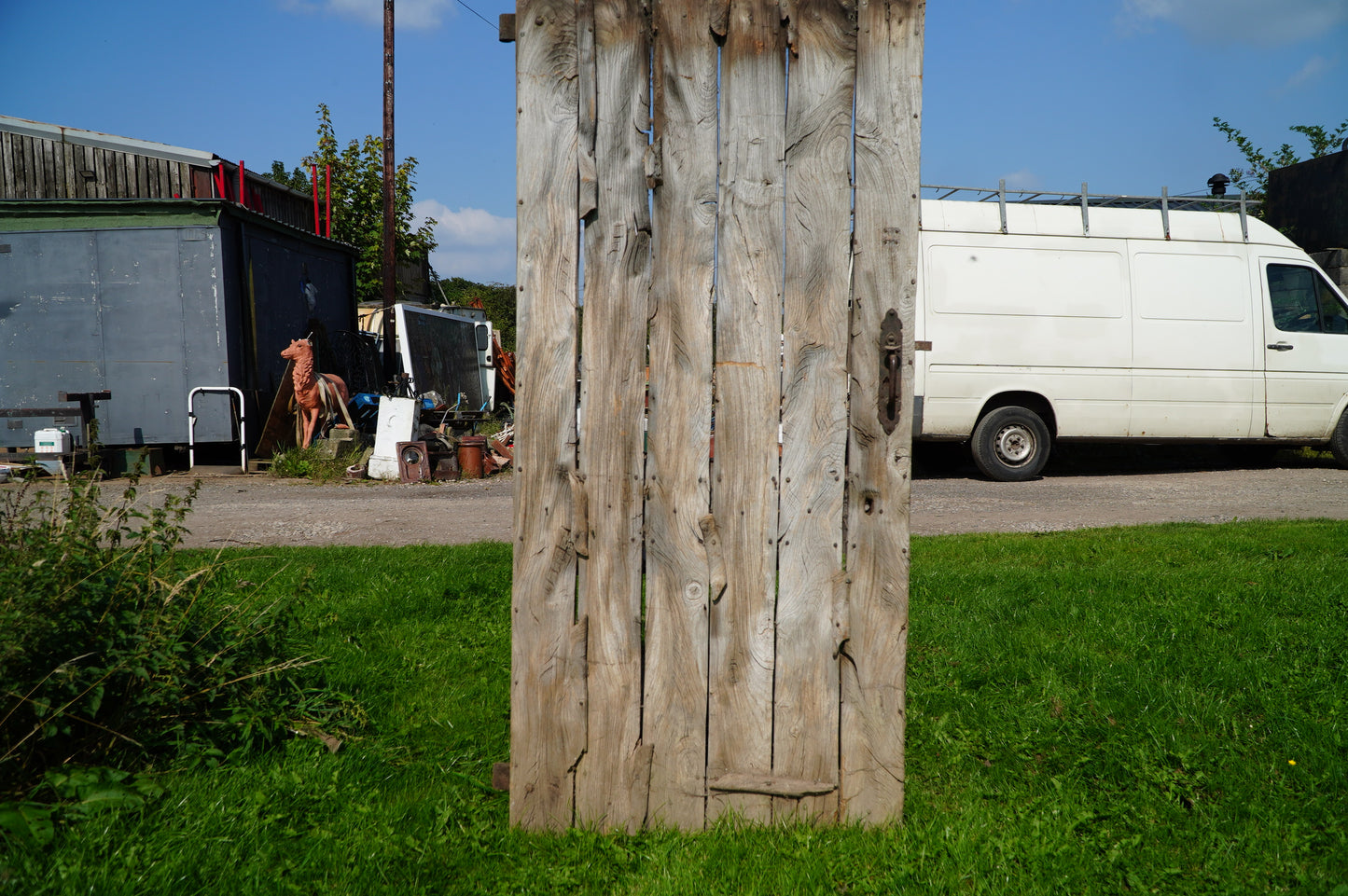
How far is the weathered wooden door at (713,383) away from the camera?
88.6 inches

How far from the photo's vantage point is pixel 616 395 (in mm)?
2291

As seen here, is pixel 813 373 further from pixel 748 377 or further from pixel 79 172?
pixel 79 172

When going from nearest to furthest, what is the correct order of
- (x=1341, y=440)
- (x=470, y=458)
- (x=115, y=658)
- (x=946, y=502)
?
(x=115, y=658) < (x=946, y=502) < (x=1341, y=440) < (x=470, y=458)

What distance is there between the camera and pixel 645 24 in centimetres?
224

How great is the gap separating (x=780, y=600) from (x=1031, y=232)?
825 cm

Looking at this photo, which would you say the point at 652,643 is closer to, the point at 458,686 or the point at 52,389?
the point at 458,686

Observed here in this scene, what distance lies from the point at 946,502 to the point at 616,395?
6655 mm

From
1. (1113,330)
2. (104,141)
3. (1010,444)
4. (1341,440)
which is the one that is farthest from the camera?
(104,141)

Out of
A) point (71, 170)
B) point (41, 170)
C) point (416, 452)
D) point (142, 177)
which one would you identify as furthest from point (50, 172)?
point (416, 452)

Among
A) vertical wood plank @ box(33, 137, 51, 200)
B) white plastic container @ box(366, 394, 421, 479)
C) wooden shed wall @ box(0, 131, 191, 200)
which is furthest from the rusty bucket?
vertical wood plank @ box(33, 137, 51, 200)

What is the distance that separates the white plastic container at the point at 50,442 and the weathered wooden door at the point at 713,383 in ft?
30.7

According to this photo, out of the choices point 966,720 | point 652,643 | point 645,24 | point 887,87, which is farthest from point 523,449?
point 966,720

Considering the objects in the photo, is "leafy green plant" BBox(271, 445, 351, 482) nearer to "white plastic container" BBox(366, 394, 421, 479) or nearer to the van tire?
"white plastic container" BBox(366, 394, 421, 479)

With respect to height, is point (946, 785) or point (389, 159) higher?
point (389, 159)
